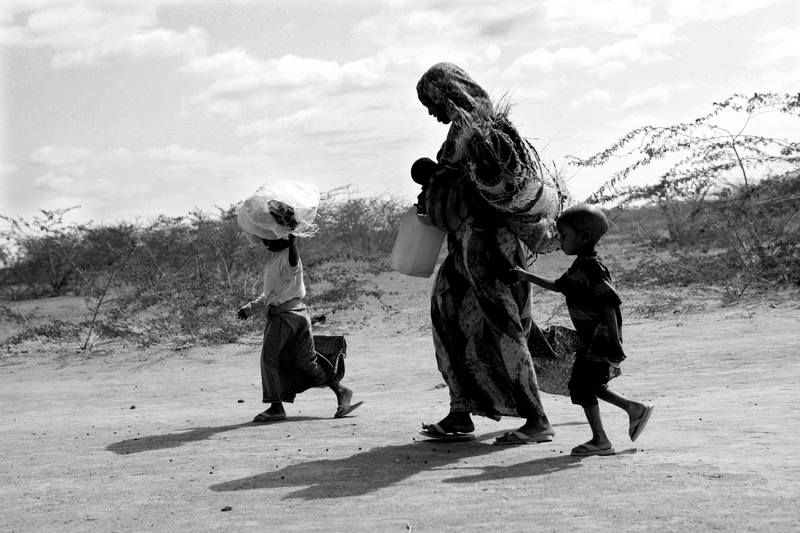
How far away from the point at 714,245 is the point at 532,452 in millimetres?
12439

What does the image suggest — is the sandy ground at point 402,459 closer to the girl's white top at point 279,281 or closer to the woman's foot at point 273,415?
the woman's foot at point 273,415

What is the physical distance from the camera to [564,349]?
6.17 metres

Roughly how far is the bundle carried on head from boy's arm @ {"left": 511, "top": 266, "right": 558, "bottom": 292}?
0.31m

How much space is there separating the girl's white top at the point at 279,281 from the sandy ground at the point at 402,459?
0.88m

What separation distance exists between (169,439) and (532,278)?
2.99 metres

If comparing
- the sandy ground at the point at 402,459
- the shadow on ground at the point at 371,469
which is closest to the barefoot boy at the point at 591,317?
the sandy ground at the point at 402,459

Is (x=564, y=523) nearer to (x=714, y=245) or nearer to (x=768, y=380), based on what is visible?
(x=768, y=380)

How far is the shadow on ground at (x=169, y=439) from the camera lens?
6.94 m

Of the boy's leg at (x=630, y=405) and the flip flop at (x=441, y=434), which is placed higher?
the boy's leg at (x=630, y=405)

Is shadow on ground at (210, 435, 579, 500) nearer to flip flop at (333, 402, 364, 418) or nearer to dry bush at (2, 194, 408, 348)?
flip flop at (333, 402, 364, 418)

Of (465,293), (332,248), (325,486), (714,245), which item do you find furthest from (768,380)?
(332,248)

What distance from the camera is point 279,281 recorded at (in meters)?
7.82

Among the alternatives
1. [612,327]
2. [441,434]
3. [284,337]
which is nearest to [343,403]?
[284,337]

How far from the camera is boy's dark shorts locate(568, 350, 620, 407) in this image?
17.9 feet
